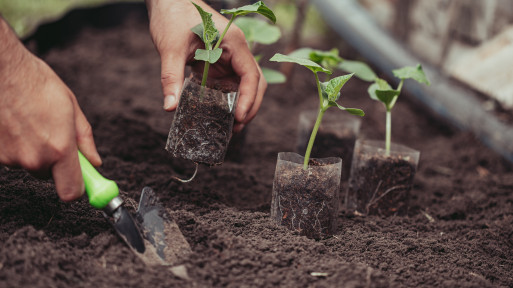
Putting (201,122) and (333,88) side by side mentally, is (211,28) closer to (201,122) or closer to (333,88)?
(201,122)

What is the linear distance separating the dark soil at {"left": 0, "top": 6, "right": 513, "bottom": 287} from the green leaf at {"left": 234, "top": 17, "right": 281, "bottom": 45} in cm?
62

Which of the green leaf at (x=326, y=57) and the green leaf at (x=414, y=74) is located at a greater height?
the green leaf at (x=414, y=74)

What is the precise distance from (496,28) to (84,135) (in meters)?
2.81

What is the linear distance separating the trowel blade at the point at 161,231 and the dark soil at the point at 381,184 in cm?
78

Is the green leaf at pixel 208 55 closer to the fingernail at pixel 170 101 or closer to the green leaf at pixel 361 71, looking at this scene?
the fingernail at pixel 170 101

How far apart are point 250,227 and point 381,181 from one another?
1.97ft

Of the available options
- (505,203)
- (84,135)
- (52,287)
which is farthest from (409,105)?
(52,287)

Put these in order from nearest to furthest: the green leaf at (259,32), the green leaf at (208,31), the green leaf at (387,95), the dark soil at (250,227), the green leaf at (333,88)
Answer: the dark soil at (250,227) → the green leaf at (333,88) → the green leaf at (208,31) → the green leaf at (387,95) → the green leaf at (259,32)

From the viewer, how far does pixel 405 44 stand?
4145 mm

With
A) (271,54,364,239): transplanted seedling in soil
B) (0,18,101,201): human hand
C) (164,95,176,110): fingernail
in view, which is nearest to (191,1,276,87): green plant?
(164,95,176,110): fingernail

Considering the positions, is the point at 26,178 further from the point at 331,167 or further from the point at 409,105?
the point at 409,105

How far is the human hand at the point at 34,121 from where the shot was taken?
130 centimetres

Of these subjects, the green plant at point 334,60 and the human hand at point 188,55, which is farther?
the green plant at point 334,60

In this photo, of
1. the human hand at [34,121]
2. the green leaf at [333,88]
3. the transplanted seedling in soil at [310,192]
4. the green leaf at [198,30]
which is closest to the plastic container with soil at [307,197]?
the transplanted seedling in soil at [310,192]
